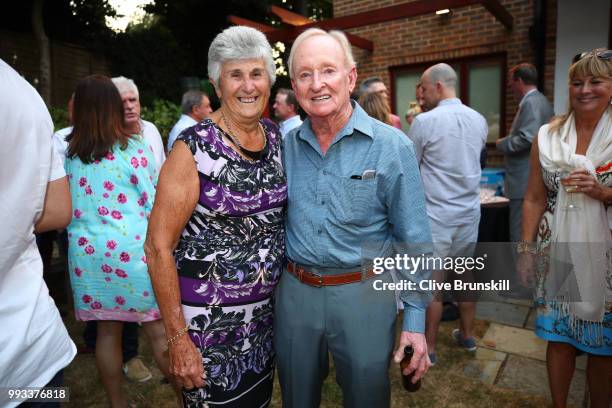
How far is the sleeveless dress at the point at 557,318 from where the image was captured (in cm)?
216

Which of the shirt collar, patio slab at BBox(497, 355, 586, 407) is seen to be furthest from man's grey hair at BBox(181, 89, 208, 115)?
patio slab at BBox(497, 355, 586, 407)

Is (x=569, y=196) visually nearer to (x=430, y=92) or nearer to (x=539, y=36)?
(x=430, y=92)

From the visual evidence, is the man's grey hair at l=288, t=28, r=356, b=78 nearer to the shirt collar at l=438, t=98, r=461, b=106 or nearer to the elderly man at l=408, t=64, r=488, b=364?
the elderly man at l=408, t=64, r=488, b=364

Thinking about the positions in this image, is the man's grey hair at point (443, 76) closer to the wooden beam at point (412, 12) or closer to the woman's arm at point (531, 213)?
the woman's arm at point (531, 213)

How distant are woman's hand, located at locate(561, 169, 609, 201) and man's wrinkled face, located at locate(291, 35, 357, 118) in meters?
1.22

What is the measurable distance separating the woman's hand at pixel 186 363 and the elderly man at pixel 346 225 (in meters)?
0.40

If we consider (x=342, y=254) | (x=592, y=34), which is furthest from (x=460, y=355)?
(x=592, y=34)

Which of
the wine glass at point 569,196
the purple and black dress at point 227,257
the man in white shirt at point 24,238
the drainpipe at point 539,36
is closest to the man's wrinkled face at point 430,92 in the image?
the wine glass at point 569,196

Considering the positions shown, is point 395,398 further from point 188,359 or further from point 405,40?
point 405,40

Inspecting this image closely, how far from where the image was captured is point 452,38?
23.0 feet

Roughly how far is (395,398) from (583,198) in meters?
1.77

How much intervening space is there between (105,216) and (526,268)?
2396mm

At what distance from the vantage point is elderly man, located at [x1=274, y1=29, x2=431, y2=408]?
174cm

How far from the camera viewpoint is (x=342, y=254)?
1.74 metres
